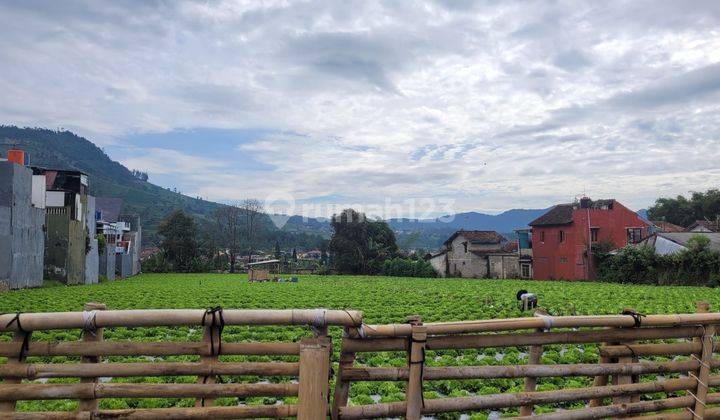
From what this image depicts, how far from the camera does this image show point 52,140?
171875 millimetres

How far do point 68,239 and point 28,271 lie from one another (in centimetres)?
462

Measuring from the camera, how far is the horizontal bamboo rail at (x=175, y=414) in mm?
2877

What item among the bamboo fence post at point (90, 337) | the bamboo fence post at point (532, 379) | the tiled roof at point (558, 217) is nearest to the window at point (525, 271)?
the tiled roof at point (558, 217)

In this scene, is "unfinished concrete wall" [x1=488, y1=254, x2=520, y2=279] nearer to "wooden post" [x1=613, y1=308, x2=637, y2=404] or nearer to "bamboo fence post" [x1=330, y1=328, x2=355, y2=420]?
"wooden post" [x1=613, y1=308, x2=637, y2=404]

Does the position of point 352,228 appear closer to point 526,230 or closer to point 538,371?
point 526,230

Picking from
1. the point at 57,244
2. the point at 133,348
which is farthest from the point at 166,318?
the point at 57,244

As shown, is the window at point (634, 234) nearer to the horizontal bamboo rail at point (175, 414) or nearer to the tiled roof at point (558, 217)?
the tiled roof at point (558, 217)

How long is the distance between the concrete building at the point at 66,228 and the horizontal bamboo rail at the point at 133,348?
31.5 m

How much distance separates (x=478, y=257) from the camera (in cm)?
4775

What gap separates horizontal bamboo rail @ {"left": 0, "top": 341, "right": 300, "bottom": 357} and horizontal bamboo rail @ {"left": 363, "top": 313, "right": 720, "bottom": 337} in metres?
0.62

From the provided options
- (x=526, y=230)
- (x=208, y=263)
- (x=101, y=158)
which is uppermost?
(x=101, y=158)

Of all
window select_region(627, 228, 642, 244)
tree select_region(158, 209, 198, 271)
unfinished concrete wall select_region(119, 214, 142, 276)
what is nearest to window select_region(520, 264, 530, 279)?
window select_region(627, 228, 642, 244)

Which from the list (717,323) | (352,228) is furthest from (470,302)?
(352,228)

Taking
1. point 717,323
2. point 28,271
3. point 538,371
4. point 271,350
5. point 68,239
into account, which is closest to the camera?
point 271,350
